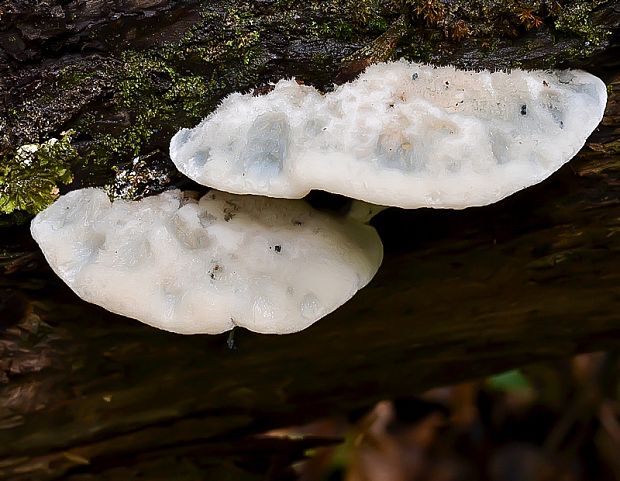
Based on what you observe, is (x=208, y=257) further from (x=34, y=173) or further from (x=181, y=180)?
(x=34, y=173)

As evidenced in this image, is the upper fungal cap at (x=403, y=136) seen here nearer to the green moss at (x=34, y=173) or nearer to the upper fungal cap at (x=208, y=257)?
the upper fungal cap at (x=208, y=257)

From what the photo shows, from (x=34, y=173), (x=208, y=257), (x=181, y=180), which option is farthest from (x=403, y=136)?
(x=34, y=173)

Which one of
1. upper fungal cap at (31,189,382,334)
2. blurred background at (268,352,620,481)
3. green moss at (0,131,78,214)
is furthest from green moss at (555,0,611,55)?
blurred background at (268,352,620,481)

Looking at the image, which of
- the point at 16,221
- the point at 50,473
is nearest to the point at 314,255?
the point at 16,221

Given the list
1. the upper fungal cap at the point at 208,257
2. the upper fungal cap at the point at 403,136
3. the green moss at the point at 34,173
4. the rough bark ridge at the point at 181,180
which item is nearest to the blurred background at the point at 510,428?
the rough bark ridge at the point at 181,180

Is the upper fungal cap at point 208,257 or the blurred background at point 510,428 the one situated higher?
the upper fungal cap at point 208,257

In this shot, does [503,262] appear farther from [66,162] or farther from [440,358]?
[66,162]

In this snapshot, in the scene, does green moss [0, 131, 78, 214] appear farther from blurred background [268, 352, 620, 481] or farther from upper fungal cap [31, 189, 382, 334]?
blurred background [268, 352, 620, 481]
